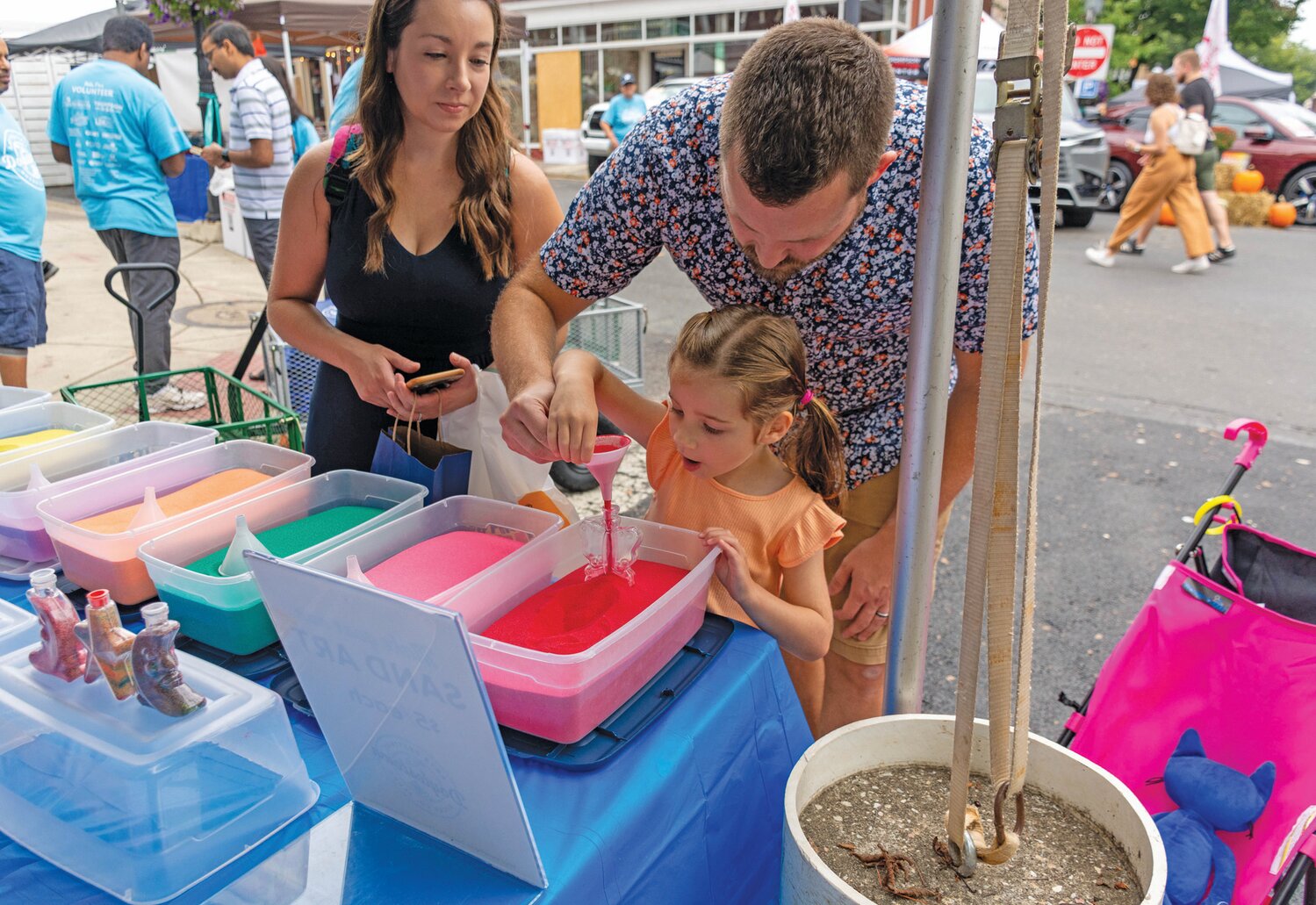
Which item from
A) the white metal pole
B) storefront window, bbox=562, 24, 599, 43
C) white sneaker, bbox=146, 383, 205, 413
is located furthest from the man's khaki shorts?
storefront window, bbox=562, 24, 599, 43

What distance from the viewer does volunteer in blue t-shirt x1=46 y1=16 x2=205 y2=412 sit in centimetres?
441

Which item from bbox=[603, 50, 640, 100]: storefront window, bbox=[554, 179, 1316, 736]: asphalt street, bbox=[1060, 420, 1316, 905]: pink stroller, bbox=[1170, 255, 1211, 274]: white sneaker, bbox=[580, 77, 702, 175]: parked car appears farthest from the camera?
bbox=[603, 50, 640, 100]: storefront window

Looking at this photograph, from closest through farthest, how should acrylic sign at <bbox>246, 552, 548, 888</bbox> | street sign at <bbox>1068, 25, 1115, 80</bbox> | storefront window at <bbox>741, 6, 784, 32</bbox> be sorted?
acrylic sign at <bbox>246, 552, 548, 888</bbox>, street sign at <bbox>1068, 25, 1115, 80</bbox>, storefront window at <bbox>741, 6, 784, 32</bbox>

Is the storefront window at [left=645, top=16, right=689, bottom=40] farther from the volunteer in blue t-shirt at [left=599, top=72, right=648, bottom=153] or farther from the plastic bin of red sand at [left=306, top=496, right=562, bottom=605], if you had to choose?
the plastic bin of red sand at [left=306, top=496, right=562, bottom=605]

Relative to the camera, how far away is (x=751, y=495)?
155cm

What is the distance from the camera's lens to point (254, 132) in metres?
4.89

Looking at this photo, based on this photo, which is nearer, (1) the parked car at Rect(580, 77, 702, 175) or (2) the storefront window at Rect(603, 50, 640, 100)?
(1) the parked car at Rect(580, 77, 702, 175)

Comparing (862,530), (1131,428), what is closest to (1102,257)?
(1131,428)

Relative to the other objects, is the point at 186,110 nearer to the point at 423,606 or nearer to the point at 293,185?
the point at 293,185

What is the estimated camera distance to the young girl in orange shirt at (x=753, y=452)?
139 cm

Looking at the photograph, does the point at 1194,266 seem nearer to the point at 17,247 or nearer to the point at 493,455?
the point at 493,455

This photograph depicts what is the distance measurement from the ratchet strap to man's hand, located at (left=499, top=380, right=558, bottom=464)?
62 cm

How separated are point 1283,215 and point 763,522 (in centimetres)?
1326

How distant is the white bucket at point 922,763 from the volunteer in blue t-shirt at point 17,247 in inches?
158
